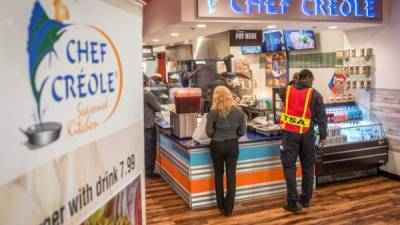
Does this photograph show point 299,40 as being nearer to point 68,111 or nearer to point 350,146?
point 350,146

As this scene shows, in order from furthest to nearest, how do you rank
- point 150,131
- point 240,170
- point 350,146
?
1. point 150,131
2. point 350,146
3. point 240,170

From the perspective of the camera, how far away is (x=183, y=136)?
17.0 feet

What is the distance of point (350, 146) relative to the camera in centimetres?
582

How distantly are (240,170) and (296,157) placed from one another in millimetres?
732

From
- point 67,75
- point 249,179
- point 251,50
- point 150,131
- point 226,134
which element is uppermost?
point 251,50

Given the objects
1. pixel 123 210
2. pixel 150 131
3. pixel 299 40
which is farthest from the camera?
pixel 299 40

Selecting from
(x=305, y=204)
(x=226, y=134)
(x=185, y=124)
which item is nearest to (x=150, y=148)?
(x=185, y=124)

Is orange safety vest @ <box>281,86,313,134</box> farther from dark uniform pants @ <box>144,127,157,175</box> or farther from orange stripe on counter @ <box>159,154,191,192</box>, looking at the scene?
dark uniform pants @ <box>144,127,157,175</box>

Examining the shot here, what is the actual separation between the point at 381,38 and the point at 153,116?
3.68m

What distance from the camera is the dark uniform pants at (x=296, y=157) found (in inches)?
184

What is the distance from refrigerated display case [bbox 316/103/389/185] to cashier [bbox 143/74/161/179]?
250cm

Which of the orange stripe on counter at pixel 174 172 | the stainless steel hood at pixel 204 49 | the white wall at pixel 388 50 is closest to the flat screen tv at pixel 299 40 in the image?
the white wall at pixel 388 50

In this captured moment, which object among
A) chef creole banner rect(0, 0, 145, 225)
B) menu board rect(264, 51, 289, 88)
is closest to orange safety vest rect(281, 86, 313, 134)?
chef creole banner rect(0, 0, 145, 225)

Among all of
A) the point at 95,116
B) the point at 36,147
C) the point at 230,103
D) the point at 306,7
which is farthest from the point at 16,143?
the point at 306,7
